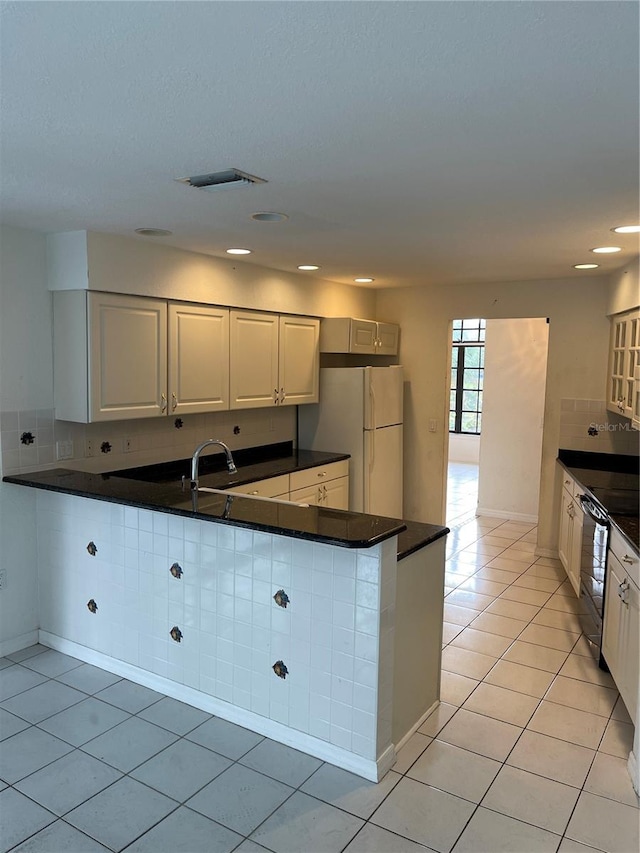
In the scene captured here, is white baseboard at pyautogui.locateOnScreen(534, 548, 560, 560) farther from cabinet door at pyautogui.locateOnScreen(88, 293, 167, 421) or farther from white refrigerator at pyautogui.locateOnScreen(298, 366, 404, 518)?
cabinet door at pyautogui.locateOnScreen(88, 293, 167, 421)

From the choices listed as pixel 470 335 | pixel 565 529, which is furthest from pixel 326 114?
pixel 470 335

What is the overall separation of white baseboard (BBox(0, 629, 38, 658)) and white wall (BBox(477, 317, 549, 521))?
4.74 metres

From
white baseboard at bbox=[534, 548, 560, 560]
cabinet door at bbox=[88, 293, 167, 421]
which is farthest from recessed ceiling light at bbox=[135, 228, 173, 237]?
white baseboard at bbox=[534, 548, 560, 560]

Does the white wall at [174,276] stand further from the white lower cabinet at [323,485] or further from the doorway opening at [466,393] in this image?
the doorway opening at [466,393]

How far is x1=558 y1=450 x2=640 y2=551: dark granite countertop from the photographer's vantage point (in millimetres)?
3086

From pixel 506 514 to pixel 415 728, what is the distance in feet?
13.9

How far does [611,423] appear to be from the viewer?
5.00m

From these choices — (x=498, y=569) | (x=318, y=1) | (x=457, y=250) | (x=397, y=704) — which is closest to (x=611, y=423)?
(x=498, y=569)

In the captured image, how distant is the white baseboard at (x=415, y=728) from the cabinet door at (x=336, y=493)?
2.16 m

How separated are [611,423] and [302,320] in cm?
261

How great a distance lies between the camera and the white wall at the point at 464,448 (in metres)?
10.4

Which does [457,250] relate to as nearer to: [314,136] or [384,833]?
[314,136]

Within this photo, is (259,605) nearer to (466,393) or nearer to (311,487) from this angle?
(311,487)

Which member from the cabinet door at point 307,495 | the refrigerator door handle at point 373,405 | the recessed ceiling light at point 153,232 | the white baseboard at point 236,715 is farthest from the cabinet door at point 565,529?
the recessed ceiling light at point 153,232
